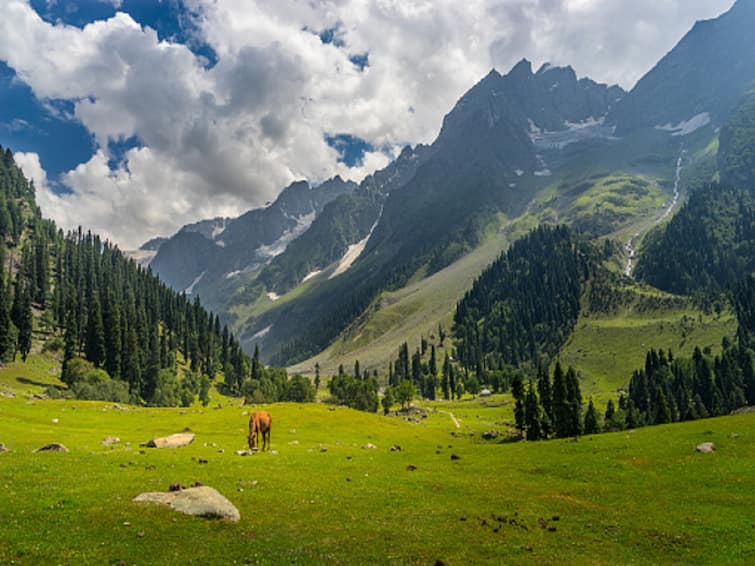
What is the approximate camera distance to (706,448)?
47000 millimetres

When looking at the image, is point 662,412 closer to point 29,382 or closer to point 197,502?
point 197,502

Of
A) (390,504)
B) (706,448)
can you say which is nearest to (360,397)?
(706,448)

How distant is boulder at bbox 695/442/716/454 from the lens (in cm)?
4643

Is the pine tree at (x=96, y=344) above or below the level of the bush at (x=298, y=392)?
above

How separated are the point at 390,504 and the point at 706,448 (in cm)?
3644

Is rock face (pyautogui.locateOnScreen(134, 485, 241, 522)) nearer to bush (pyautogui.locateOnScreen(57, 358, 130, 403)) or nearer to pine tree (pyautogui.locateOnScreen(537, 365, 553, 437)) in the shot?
pine tree (pyautogui.locateOnScreen(537, 365, 553, 437))

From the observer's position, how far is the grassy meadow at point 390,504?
20.7 m

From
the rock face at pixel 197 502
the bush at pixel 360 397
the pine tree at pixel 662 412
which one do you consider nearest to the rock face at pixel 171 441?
the rock face at pixel 197 502

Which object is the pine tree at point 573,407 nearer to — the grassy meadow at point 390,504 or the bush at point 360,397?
the grassy meadow at point 390,504

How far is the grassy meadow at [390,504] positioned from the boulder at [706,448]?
1.21 meters

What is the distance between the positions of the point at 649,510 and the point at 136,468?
3553 centimetres

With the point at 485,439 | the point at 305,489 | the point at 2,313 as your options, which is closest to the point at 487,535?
the point at 305,489

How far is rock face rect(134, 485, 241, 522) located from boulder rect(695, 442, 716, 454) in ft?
149

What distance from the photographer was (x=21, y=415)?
212ft
